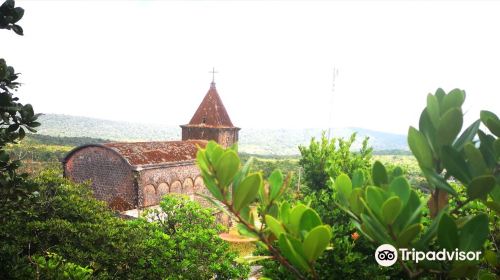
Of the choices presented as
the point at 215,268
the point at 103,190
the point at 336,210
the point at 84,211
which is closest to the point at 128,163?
the point at 103,190

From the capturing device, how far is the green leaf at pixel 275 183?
→ 62.6 inches

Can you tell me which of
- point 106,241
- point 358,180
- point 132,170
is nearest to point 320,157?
point 106,241

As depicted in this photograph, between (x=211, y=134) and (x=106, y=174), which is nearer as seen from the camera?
(x=106, y=174)

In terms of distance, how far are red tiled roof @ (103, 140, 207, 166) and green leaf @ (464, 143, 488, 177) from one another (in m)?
19.2

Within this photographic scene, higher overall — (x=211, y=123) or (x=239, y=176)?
(x=211, y=123)

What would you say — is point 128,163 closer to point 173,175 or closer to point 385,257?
point 173,175

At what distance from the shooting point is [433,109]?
159 cm

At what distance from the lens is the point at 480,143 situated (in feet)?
5.42

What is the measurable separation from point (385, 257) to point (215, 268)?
9137 mm

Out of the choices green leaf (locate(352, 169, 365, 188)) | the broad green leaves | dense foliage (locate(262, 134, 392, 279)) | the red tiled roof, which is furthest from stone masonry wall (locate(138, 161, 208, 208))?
the broad green leaves

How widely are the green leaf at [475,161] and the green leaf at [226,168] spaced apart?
3.07ft

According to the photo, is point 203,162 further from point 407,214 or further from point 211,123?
point 211,123

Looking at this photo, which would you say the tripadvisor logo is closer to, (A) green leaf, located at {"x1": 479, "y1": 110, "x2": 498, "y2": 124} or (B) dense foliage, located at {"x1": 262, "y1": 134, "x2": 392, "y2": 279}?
(B) dense foliage, located at {"x1": 262, "y1": 134, "x2": 392, "y2": 279}

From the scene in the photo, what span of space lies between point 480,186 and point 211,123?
2921cm
